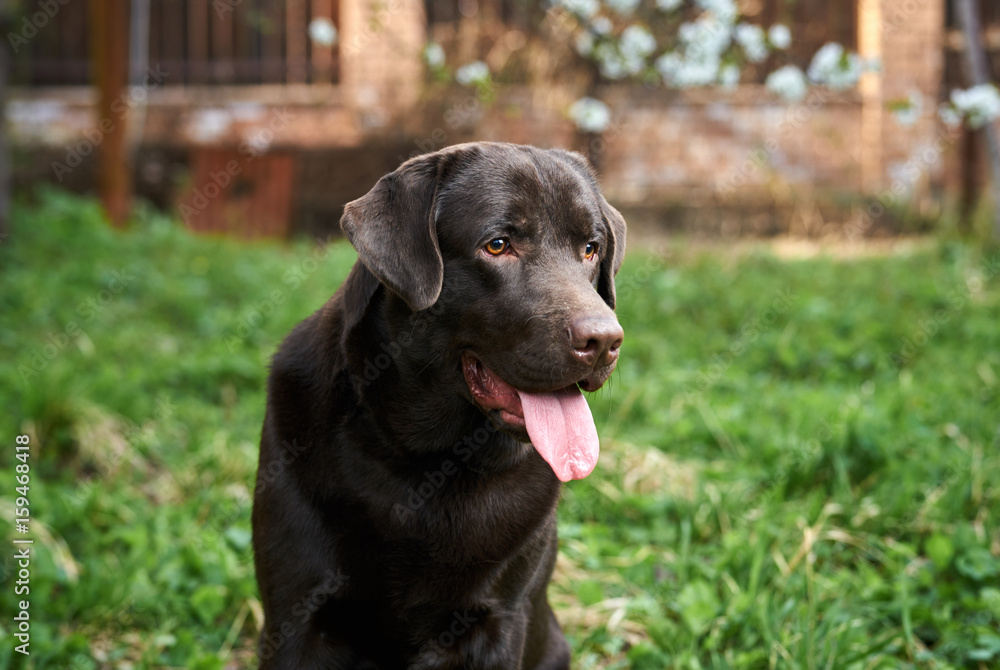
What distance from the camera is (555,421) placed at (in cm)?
200

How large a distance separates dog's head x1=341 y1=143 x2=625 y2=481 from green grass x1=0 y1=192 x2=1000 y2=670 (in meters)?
1.09

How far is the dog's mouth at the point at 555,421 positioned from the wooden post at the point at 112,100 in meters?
7.09

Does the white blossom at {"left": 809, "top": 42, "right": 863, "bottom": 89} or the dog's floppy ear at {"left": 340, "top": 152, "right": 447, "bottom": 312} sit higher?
the white blossom at {"left": 809, "top": 42, "right": 863, "bottom": 89}

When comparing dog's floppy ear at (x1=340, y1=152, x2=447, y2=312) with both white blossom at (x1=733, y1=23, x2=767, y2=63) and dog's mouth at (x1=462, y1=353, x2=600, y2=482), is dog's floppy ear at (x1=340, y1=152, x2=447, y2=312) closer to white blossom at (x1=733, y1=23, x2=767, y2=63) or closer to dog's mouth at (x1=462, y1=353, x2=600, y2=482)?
dog's mouth at (x1=462, y1=353, x2=600, y2=482)

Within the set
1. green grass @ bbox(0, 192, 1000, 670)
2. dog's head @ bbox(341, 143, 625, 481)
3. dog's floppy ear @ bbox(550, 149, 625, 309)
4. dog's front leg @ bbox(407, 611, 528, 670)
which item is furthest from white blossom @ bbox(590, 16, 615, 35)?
dog's front leg @ bbox(407, 611, 528, 670)

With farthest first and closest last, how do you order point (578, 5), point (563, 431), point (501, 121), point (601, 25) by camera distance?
point (501, 121), point (601, 25), point (578, 5), point (563, 431)

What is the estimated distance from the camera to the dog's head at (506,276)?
1.95 m

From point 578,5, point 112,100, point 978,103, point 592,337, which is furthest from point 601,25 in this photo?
point 592,337

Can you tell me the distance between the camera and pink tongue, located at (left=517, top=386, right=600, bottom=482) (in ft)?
6.40

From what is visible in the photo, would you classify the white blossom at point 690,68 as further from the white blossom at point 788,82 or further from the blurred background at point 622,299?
the white blossom at point 788,82

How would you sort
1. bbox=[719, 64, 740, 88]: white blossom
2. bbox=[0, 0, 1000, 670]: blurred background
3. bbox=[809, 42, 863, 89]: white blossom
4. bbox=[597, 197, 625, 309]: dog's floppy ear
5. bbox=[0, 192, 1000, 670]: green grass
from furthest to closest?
bbox=[719, 64, 740, 88]: white blossom
bbox=[809, 42, 863, 89]: white blossom
bbox=[0, 0, 1000, 670]: blurred background
bbox=[0, 192, 1000, 670]: green grass
bbox=[597, 197, 625, 309]: dog's floppy ear

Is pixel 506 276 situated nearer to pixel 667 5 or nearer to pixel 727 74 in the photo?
pixel 727 74

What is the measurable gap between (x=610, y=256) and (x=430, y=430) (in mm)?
681

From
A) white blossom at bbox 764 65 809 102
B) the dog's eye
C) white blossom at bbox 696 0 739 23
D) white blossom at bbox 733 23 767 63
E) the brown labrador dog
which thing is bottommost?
the brown labrador dog
